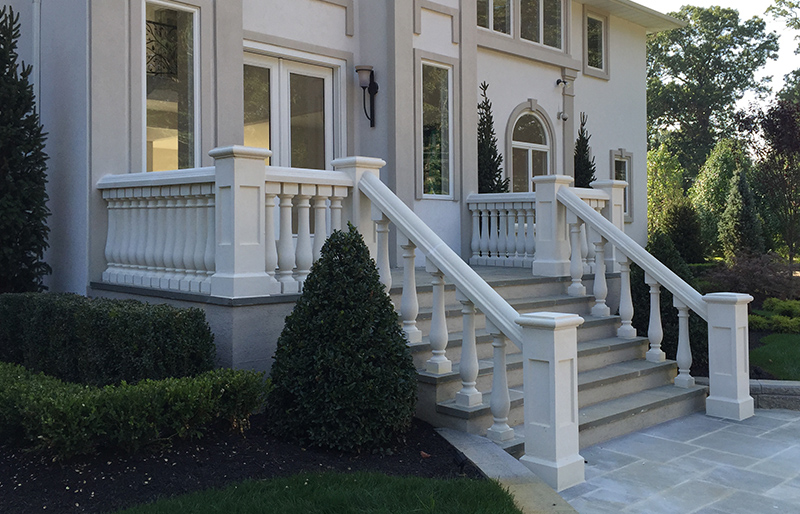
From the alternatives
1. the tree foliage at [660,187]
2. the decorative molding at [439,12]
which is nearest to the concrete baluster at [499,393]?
the decorative molding at [439,12]

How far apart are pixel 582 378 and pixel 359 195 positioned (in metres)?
2.42

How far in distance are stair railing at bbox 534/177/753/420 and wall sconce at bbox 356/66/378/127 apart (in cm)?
257

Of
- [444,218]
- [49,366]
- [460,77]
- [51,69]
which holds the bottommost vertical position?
[49,366]

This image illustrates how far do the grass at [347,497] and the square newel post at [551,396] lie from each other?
23.8 inches

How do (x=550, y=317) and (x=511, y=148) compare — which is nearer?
(x=550, y=317)

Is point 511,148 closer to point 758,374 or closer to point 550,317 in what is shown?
point 758,374

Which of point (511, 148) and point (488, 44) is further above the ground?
point (488, 44)

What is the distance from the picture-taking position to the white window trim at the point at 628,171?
15.0 metres

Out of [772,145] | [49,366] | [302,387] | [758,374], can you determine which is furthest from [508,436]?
[772,145]

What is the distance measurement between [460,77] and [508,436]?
6.32m

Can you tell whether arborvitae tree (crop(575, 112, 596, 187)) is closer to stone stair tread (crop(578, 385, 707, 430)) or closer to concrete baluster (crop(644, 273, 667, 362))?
concrete baluster (crop(644, 273, 667, 362))

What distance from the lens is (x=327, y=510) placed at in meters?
3.39

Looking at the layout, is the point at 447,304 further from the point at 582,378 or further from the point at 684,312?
the point at 684,312

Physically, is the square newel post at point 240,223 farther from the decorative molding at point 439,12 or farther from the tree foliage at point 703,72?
the tree foliage at point 703,72
